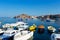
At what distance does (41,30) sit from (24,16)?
448ft

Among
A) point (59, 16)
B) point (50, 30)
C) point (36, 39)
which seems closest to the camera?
point (36, 39)

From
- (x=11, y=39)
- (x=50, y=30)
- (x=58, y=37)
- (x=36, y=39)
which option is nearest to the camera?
(x=58, y=37)

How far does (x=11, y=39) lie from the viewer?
25.4 metres

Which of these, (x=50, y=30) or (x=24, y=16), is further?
(x=24, y=16)

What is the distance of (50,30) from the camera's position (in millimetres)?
40344

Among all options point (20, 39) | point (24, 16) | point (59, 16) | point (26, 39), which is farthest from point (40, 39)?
point (24, 16)

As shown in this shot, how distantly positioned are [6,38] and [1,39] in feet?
3.38

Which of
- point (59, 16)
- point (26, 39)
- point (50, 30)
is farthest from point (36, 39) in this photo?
point (59, 16)

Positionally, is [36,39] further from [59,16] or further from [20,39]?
[59,16]

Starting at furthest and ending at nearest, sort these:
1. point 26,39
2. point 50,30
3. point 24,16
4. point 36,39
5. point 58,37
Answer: point 24,16
point 50,30
point 36,39
point 26,39
point 58,37

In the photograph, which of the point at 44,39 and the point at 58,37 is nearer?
the point at 58,37

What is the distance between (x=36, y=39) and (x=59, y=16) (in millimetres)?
114629

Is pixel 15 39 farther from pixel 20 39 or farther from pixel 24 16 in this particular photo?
pixel 24 16

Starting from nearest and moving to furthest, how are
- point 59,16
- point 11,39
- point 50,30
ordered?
point 11,39
point 50,30
point 59,16
